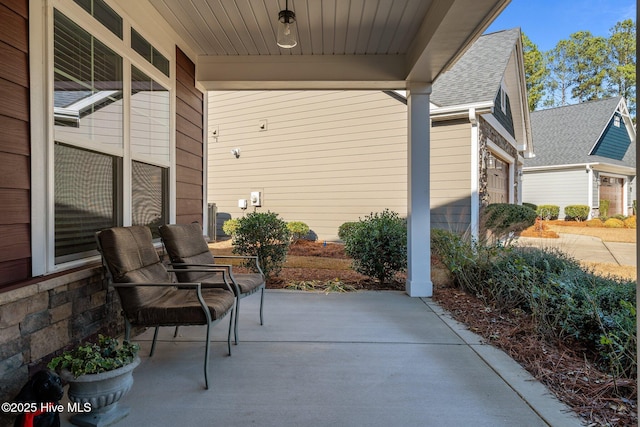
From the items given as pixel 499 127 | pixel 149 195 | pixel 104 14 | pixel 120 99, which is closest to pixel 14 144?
pixel 120 99

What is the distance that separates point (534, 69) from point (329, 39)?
22934 mm

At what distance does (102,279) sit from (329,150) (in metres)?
6.13

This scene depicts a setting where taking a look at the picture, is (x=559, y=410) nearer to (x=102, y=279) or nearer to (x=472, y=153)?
(x=102, y=279)

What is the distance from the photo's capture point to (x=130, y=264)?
2.44 metres

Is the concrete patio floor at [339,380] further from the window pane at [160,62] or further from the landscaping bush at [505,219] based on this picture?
the landscaping bush at [505,219]

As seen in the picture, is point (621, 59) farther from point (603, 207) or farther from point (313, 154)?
point (313, 154)

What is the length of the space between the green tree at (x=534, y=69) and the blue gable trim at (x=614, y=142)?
23.8 feet

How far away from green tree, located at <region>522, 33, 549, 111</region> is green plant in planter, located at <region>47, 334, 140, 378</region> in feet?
81.8

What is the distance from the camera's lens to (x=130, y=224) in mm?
2990

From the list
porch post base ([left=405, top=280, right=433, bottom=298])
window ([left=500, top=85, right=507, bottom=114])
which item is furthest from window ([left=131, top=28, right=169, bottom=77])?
window ([left=500, top=85, right=507, bottom=114])

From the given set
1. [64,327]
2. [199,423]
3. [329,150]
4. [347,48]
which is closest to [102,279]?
[64,327]

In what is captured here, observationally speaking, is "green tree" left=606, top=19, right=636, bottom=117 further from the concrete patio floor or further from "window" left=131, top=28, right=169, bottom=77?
"window" left=131, top=28, right=169, bottom=77

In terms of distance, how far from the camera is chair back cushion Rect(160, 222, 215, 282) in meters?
3.18

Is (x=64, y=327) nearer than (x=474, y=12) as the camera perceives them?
Yes
